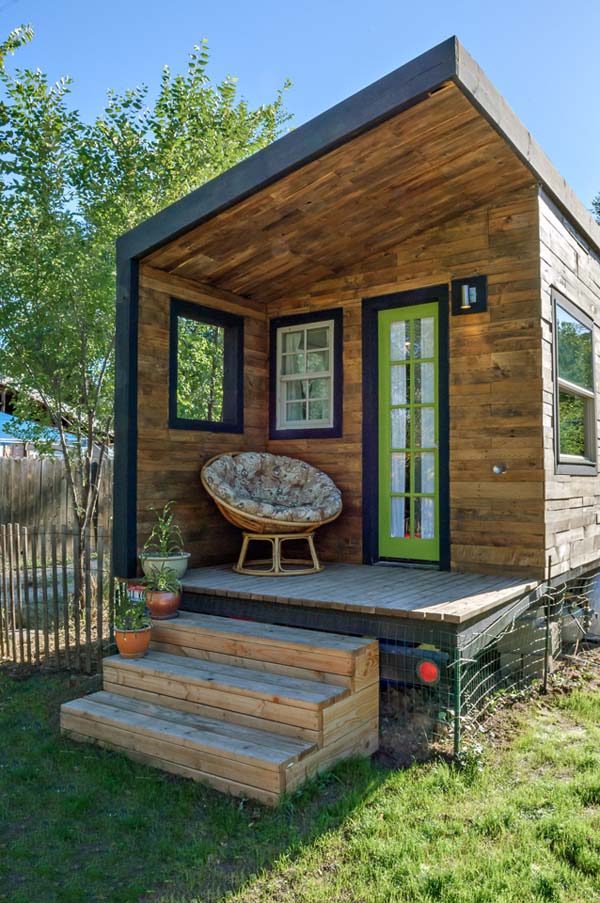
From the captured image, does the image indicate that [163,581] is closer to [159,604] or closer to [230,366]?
[159,604]

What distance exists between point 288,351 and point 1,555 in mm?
2823

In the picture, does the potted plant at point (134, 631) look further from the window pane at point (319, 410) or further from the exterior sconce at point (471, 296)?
the exterior sconce at point (471, 296)

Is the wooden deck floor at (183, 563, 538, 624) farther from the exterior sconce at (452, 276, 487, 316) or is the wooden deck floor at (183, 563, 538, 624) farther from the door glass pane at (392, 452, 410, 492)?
the exterior sconce at (452, 276, 487, 316)

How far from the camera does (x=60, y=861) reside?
2.36m

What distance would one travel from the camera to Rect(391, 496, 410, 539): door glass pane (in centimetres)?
497

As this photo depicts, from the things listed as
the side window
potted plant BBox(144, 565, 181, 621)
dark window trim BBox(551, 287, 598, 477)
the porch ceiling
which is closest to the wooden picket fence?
potted plant BBox(144, 565, 181, 621)

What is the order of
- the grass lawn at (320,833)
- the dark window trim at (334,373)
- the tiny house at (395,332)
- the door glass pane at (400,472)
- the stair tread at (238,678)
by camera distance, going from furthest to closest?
the dark window trim at (334,373)
the door glass pane at (400,472)
the tiny house at (395,332)
the stair tread at (238,678)
the grass lawn at (320,833)

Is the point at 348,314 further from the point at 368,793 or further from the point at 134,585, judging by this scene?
the point at 368,793

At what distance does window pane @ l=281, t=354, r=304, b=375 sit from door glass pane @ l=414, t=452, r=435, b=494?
4.35ft

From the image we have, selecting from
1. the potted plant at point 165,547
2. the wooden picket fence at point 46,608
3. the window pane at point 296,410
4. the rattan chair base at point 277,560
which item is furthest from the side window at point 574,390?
the wooden picket fence at point 46,608

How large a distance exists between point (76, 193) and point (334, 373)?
2863mm

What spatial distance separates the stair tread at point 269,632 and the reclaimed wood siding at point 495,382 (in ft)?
4.76

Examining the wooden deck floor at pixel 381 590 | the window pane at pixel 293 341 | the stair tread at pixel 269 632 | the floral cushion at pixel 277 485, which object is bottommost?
the stair tread at pixel 269 632

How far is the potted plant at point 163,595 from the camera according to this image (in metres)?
3.90
